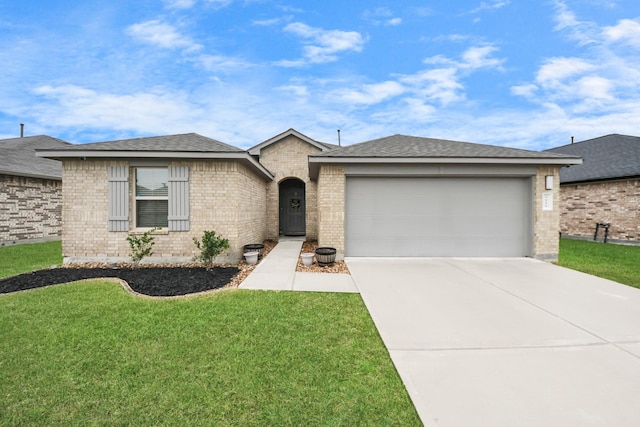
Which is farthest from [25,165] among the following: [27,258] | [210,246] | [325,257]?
[325,257]

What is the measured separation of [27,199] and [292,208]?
1127cm

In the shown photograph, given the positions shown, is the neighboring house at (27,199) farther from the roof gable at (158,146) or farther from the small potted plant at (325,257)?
the small potted plant at (325,257)

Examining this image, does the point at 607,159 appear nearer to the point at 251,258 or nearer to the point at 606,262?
the point at 606,262

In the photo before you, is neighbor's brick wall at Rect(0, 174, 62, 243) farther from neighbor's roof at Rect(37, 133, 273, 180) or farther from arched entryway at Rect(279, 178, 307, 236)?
arched entryway at Rect(279, 178, 307, 236)

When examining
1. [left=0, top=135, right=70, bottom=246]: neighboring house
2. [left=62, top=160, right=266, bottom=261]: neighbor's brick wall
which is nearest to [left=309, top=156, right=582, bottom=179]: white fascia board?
[left=62, top=160, right=266, bottom=261]: neighbor's brick wall

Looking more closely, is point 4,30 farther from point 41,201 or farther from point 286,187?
point 286,187

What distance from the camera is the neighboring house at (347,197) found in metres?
6.84

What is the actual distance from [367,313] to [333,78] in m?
15.8

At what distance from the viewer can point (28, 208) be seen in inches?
423

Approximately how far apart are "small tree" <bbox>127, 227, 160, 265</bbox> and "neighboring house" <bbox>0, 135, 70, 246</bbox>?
6.47 meters

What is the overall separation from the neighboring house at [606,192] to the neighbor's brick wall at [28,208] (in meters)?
25.4

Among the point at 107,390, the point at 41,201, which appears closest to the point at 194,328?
the point at 107,390

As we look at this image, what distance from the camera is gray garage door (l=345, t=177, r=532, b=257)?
25.5 ft

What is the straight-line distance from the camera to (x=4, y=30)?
9008 mm
